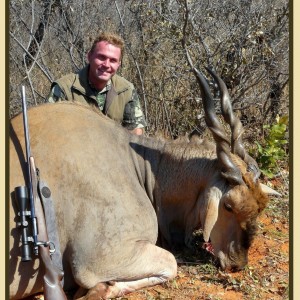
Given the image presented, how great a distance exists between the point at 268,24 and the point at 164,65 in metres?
1.49

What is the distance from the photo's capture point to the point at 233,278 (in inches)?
181

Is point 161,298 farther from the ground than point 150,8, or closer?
closer

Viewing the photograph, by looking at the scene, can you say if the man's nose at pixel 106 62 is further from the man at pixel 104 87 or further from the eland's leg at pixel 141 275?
the eland's leg at pixel 141 275

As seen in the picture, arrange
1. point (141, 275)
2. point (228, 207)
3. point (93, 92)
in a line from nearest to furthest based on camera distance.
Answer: point (141, 275) < point (228, 207) < point (93, 92)

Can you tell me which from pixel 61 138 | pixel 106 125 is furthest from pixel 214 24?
pixel 61 138

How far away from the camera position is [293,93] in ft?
16.6

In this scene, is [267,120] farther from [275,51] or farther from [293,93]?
[293,93]

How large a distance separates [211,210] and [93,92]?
76.7 inches

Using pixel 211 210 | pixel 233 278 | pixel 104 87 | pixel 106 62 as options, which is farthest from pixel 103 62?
pixel 233 278

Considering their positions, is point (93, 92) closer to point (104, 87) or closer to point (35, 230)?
point (104, 87)

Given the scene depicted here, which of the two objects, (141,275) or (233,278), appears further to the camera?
(233,278)

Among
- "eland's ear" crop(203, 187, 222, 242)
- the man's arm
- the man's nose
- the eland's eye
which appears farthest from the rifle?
the man's arm

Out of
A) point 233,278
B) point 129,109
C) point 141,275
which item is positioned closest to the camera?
point 141,275

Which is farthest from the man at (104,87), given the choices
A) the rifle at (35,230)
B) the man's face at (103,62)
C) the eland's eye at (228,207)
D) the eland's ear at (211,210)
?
the rifle at (35,230)
